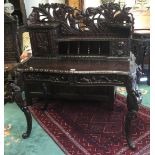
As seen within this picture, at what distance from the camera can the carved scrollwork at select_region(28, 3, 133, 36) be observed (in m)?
2.79

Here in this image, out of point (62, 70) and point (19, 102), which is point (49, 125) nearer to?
point (19, 102)

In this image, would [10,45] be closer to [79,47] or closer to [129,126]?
[79,47]

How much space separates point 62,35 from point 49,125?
3.45 ft

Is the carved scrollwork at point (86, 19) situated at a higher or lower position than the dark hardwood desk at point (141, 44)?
higher

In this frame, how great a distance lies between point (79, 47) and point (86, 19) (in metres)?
0.31

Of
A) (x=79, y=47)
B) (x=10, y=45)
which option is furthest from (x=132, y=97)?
(x=10, y=45)

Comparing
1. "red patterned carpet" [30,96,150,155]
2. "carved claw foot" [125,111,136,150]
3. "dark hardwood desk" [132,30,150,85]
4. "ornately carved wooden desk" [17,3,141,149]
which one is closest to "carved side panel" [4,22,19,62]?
"red patterned carpet" [30,96,150,155]

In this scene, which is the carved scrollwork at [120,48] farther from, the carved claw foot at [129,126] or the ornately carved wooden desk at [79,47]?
the carved claw foot at [129,126]

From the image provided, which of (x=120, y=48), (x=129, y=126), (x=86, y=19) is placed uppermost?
(x=86, y=19)

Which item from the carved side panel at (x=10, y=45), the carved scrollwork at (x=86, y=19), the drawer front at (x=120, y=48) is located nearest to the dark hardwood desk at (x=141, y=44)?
the carved scrollwork at (x=86, y=19)

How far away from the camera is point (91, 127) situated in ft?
9.72

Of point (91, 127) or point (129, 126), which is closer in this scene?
point (129, 126)

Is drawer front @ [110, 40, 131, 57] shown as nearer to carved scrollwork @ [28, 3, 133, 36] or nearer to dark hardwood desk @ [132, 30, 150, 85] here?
carved scrollwork @ [28, 3, 133, 36]

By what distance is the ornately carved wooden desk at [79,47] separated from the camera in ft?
8.10
